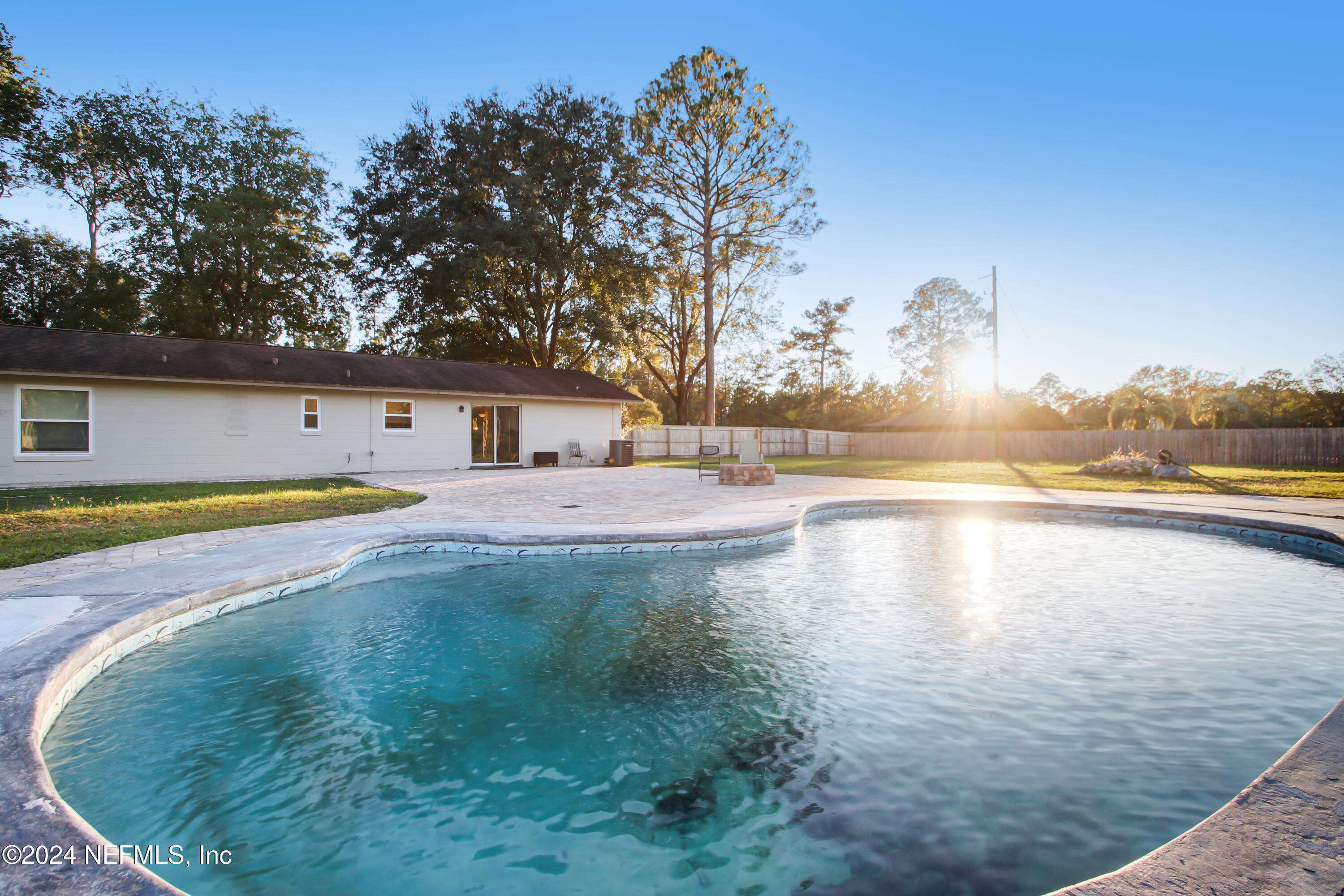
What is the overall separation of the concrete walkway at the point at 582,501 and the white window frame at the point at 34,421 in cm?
539

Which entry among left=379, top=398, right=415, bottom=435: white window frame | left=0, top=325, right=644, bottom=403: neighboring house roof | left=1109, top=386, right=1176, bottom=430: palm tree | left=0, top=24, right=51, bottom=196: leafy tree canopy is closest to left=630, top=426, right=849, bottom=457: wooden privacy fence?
left=0, top=325, right=644, bottom=403: neighboring house roof

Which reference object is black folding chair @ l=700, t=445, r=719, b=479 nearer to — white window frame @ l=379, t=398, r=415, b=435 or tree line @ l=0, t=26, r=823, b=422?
white window frame @ l=379, t=398, r=415, b=435

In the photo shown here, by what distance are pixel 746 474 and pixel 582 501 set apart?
172 inches

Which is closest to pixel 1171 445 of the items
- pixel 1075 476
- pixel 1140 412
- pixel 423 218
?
pixel 1140 412

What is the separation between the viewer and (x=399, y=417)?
1653 cm

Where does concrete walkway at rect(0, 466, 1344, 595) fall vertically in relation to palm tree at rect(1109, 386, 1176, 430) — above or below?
below

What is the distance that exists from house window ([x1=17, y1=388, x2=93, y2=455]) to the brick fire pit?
13.6m

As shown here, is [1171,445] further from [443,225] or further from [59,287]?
[59,287]

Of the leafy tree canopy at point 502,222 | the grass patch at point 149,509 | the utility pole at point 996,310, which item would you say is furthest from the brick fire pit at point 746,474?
the leafy tree canopy at point 502,222

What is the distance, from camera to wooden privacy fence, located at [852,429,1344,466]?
18.9 meters

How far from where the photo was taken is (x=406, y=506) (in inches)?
372

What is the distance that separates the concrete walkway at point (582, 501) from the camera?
223 inches

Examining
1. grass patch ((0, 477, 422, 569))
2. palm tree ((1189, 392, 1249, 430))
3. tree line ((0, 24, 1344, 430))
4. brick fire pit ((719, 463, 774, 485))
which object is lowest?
grass patch ((0, 477, 422, 569))

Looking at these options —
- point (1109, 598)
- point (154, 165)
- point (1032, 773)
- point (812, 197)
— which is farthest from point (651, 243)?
point (1032, 773)
